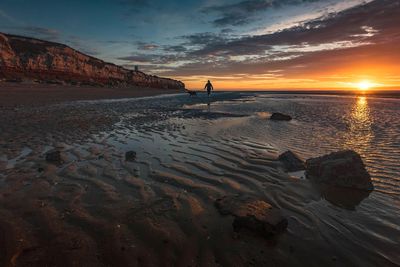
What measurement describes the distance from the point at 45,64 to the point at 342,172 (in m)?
56.5

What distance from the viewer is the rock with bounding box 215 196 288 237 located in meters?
3.81

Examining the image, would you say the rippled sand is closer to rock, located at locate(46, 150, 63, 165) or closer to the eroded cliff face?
rock, located at locate(46, 150, 63, 165)

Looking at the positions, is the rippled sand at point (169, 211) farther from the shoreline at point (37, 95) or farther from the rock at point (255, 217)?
the shoreline at point (37, 95)

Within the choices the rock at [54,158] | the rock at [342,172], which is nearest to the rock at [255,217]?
the rock at [342,172]

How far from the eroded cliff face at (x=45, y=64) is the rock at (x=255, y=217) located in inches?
1676

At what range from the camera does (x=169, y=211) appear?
4406 mm

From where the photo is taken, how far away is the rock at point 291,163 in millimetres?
6785

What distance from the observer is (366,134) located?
12398 millimetres

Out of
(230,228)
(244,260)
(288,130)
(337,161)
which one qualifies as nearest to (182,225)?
(230,228)

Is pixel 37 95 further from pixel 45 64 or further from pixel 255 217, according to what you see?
pixel 45 64

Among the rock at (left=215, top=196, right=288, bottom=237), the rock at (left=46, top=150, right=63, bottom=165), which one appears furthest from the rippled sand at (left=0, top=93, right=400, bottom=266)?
the rock at (left=46, top=150, right=63, bottom=165)

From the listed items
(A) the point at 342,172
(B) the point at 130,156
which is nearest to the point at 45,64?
(B) the point at 130,156

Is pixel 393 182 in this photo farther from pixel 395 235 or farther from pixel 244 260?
pixel 244 260

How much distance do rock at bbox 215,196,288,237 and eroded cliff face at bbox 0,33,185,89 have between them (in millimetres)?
42573
